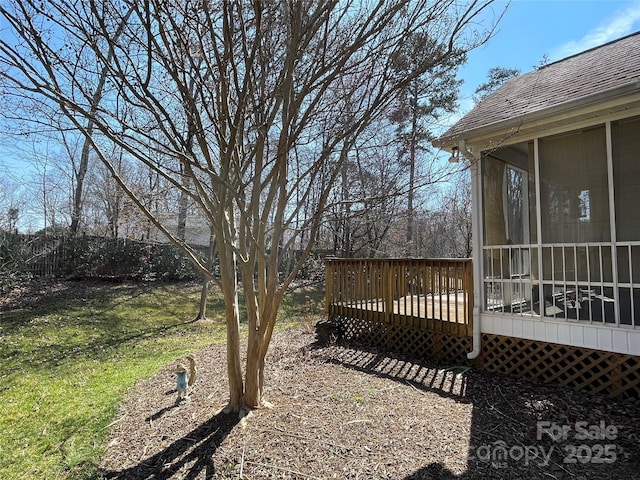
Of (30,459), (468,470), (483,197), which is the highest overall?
(483,197)

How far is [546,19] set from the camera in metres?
3.92

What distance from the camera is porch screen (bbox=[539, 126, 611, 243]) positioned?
4.07 m

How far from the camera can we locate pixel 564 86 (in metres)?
4.50

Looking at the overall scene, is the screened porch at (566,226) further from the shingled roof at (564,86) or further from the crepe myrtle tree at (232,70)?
the crepe myrtle tree at (232,70)

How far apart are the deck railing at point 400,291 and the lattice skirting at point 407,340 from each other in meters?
0.10

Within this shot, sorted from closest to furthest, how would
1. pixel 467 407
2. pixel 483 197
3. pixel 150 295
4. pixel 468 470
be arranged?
pixel 468 470 < pixel 467 407 < pixel 483 197 < pixel 150 295

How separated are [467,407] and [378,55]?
3365 mm

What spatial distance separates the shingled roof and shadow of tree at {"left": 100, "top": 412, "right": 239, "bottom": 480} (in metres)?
4.27

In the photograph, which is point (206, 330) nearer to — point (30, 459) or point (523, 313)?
point (30, 459)

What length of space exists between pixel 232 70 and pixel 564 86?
4066 millimetres

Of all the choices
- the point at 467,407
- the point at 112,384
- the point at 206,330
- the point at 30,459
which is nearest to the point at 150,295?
the point at 206,330

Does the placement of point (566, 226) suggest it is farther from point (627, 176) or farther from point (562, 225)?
point (627, 176)

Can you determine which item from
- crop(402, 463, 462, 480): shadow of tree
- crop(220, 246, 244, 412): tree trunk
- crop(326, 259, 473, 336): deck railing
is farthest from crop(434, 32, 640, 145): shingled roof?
crop(402, 463, 462, 480): shadow of tree

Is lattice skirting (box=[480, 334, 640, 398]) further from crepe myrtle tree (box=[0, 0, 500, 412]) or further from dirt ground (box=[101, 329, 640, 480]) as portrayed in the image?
crepe myrtle tree (box=[0, 0, 500, 412])
